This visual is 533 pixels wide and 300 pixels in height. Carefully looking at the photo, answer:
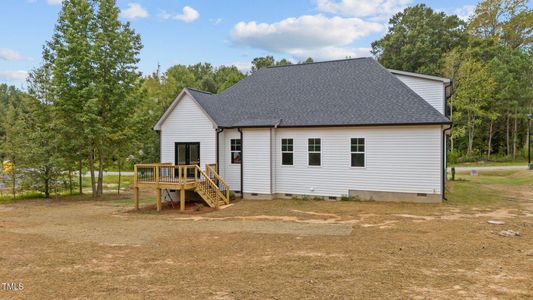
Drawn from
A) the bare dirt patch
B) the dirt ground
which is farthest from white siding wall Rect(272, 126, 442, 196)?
the bare dirt patch

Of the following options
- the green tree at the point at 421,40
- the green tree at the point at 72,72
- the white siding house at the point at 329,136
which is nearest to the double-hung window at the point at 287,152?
the white siding house at the point at 329,136

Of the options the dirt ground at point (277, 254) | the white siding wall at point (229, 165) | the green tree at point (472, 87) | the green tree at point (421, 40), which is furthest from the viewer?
the green tree at point (421, 40)

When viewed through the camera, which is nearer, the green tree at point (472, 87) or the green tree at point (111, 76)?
the green tree at point (111, 76)

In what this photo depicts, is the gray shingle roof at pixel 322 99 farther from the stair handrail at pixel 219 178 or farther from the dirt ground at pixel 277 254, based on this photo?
the dirt ground at pixel 277 254

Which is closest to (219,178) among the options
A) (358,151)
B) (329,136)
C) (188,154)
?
(188,154)

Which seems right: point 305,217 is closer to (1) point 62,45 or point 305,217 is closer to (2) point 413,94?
(2) point 413,94

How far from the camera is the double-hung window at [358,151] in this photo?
1677 centimetres

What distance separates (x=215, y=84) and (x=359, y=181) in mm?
39961

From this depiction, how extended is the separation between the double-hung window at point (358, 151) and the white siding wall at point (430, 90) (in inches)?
146

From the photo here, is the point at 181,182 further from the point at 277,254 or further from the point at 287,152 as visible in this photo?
the point at 277,254

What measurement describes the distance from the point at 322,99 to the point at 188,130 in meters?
7.25

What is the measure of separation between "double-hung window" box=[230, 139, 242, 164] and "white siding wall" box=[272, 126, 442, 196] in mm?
523

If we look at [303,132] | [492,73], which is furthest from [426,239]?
[492,73]

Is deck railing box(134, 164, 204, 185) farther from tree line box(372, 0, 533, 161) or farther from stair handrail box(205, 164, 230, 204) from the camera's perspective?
tree line box(372, 0, 533, 161)
